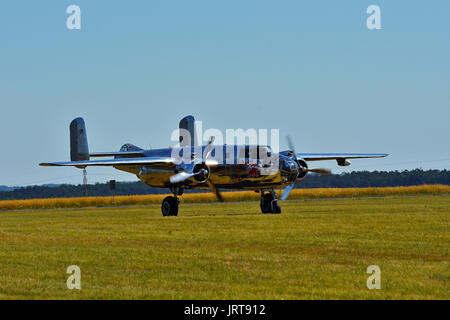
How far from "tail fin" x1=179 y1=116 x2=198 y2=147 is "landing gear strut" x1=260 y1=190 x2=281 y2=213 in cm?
960

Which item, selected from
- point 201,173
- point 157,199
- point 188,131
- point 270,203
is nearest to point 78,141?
point 188,131

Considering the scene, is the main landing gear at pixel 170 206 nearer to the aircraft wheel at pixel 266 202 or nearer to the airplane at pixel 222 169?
the airplane at pixel 222 169

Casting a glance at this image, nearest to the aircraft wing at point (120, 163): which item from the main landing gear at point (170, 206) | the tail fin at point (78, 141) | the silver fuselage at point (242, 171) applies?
the silver fuselage at point (242, 171)

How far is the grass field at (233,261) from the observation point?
14.0 m

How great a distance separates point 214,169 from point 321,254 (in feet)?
70.5

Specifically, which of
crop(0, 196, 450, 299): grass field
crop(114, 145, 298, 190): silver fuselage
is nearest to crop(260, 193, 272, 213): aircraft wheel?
crop(114, 145, 298, 190): silver fuselage

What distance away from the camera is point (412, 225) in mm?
29500

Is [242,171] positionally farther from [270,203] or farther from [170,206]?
[170,206]

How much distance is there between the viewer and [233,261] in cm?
1862

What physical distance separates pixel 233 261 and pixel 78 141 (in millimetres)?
38841

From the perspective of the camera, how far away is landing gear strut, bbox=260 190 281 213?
42.0 meters

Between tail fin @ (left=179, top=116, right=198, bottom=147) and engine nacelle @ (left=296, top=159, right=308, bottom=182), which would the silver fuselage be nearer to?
engine nacelle @ (left=296, top=159, right=308, bottom=182)

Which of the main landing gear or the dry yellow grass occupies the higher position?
the main landing gear
